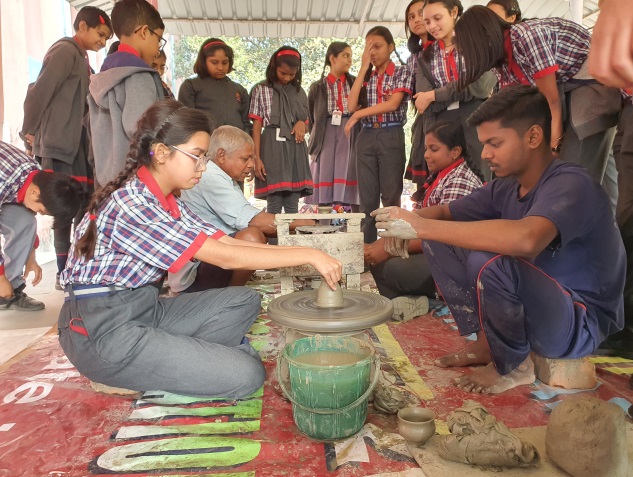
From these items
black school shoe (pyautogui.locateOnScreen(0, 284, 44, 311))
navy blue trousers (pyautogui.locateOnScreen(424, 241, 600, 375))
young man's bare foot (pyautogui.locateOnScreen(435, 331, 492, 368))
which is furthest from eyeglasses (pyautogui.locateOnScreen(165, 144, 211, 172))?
black school shoe (pyautogui.locateOnScreen(0, 284, 44, 311))

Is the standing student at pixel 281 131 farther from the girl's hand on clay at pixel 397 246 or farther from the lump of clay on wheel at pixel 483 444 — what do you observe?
the lump of clay on wheel at pixel 483 444

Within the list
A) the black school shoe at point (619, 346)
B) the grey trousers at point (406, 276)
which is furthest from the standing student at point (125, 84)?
the black school shoe at point (619, 346)

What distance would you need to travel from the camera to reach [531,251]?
2.10 m

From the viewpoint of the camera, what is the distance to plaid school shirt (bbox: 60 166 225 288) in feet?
7.11

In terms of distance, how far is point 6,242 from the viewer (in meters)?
4.00

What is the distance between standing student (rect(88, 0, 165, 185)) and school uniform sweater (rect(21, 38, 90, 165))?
104cm

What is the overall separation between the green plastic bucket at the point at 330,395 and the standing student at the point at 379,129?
3294mm

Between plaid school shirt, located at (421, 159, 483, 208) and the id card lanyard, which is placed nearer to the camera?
plaid school shirt, located at (421, 159, 483, 208)

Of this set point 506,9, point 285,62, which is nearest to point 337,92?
point 285,62

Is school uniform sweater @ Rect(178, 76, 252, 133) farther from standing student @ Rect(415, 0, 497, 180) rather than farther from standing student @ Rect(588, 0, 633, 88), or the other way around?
standing student @ Rect(588, 0, 633, 88)

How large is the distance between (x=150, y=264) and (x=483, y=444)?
5.28 ft

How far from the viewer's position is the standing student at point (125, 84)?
3416 mm

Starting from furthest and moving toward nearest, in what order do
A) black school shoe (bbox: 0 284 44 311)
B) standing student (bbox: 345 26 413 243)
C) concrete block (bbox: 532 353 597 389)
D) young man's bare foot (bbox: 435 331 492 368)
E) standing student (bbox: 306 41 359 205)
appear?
standing student (bbox: 306 41 359 205) < standing student (bbox: 345 26 413 243) < black school shoe (bbox: 0 284 44 311) < young man's bare foot (bbox: 435 331 492 368) < concrete block (bbox: 532 353 597 389)

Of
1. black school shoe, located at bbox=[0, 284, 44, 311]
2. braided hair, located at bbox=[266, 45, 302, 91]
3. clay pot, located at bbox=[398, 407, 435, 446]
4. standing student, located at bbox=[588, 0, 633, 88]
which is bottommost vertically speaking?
black school shoe, located at bbox=[0, 284, 44, 311]
